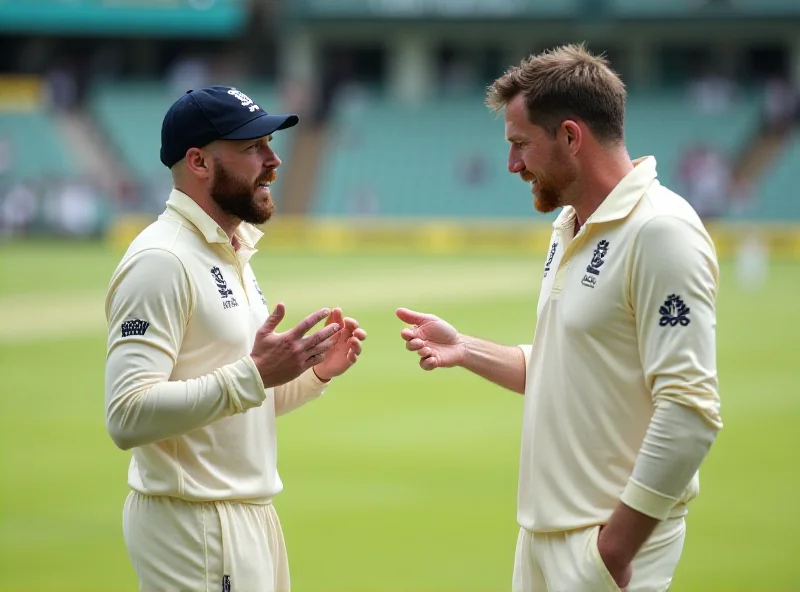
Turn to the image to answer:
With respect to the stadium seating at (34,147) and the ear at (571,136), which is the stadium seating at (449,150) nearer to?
the stadium seating at (34,147)

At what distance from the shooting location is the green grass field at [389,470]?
8266mm

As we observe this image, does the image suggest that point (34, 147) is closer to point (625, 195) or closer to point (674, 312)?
point (625, 195)

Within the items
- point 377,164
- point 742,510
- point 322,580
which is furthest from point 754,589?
point 377,164

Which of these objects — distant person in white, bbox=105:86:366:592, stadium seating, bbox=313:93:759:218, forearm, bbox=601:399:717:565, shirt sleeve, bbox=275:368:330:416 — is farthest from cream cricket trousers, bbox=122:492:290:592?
stadium seating, bbox=313:93:759:218

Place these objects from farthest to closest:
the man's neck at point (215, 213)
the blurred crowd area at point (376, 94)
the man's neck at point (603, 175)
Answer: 1. the blurred crowd area at point (376, 94)
2. the man's neck at point (215, 213)
3. the man's neck at point (603, 175)

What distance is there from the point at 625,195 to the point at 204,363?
1.64 metres

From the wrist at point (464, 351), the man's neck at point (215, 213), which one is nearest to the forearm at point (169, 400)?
the man's neck at point (215, 213)

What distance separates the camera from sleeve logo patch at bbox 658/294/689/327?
3.65 metres

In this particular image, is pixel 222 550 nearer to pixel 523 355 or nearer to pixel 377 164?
pixel 523 355

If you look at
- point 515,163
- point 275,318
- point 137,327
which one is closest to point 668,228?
point 515,163

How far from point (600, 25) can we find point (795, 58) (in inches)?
310

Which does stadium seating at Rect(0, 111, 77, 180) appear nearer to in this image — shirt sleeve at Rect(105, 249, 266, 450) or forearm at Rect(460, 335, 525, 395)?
forearm at Rect(460, 335, 525, 395)

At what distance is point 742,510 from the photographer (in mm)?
9766

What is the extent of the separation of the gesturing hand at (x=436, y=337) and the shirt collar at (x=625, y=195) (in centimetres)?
89
